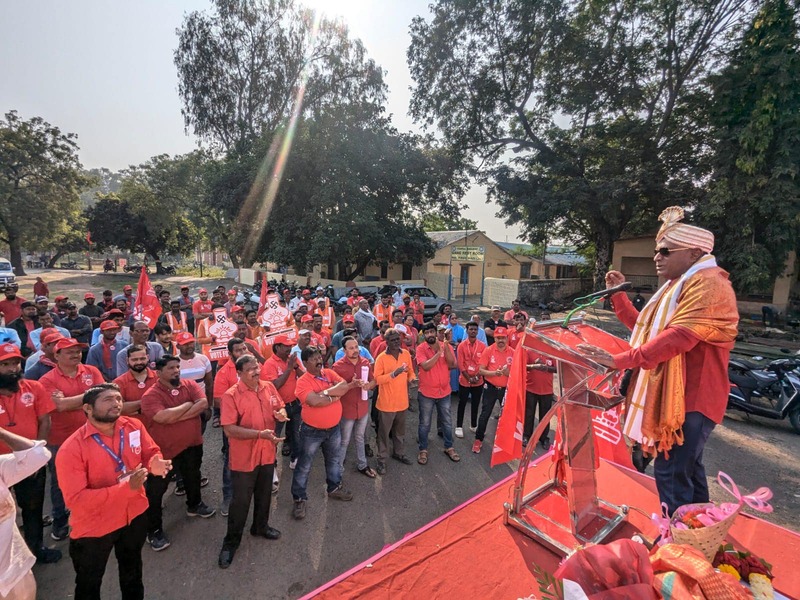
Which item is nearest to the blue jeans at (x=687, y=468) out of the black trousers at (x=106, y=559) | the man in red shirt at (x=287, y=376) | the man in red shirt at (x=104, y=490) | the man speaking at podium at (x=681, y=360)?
the man speaking at podium at (x=681, y=360)

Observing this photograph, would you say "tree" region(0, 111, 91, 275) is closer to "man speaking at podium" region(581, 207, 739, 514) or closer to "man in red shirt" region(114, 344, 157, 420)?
"man in red shirt" region(114, 344, 157, 420)

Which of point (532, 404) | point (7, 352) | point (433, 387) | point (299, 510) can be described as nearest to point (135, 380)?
point (7, 352)

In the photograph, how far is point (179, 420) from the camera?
3.92 metres

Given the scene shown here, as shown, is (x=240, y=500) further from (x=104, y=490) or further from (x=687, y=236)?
(x=687, y=236)

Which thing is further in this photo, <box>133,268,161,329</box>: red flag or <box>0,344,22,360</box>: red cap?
<box>133,268,161,329</box>: red flag

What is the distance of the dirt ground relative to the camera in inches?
135

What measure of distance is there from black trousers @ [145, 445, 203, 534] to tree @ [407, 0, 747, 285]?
63.4 ft

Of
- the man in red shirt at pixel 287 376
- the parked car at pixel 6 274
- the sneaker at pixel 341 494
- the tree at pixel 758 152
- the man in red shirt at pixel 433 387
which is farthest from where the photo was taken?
the parked car at pixel 6 274

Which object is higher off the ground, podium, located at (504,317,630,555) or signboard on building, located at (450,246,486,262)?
signboard on building, located at (450,246,486,262)

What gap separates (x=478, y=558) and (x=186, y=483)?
10.2ft

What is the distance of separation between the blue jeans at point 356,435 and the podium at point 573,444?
7.09 ft

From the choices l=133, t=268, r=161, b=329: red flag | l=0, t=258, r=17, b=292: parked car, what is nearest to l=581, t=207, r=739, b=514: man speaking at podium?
l=133, t=268, r=161, b=329: red flag

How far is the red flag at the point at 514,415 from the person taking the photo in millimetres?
3365

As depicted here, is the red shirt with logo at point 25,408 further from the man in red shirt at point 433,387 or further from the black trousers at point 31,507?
the man in red shirt at point 433,387
